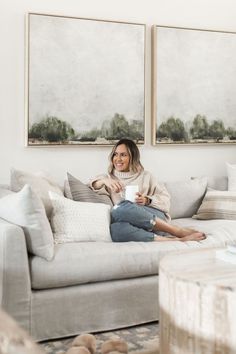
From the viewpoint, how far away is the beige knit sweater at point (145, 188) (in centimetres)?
390

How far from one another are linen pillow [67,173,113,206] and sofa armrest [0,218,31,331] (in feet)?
2.82

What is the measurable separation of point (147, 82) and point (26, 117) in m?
1.06

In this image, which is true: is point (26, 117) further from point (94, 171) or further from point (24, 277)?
point (24, 277)

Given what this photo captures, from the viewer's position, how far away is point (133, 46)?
14.3ft

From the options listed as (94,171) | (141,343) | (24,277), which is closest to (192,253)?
(141,343)

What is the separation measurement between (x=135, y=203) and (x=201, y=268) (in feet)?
4.10

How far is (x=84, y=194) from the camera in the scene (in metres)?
3.77

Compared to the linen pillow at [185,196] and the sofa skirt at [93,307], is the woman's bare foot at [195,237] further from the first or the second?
the linen pillow at [185,196]

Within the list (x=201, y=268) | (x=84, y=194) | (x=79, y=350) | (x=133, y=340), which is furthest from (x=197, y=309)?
(x=84, y=194)

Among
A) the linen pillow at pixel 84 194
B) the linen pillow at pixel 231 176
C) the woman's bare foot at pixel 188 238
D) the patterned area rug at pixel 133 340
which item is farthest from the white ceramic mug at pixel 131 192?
the linen pillow at pixel 231 176

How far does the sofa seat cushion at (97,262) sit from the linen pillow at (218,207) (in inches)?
28.9

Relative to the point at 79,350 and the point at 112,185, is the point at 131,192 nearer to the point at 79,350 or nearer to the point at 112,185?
the point at 112,185

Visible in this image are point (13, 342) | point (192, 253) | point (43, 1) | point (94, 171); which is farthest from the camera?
point (94, 171)

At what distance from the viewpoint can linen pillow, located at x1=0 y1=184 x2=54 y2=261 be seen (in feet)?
9.91
